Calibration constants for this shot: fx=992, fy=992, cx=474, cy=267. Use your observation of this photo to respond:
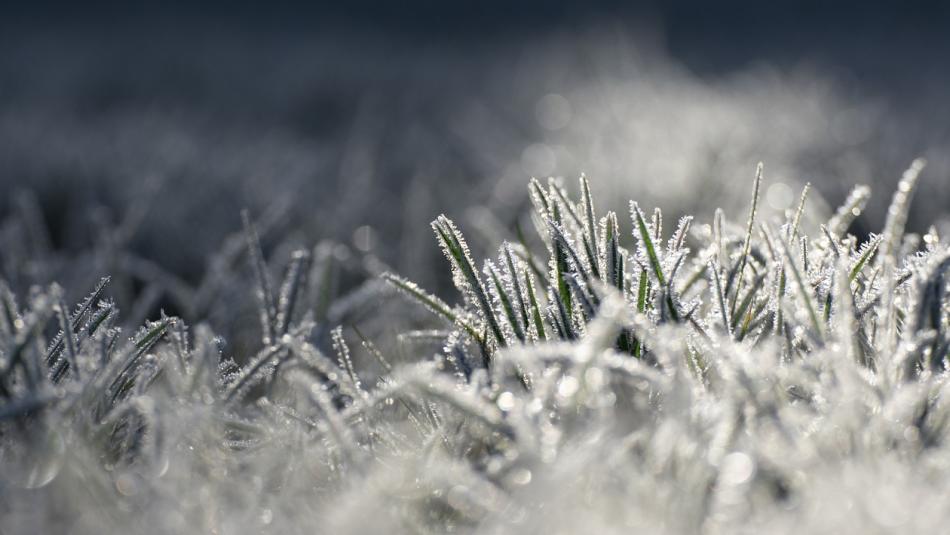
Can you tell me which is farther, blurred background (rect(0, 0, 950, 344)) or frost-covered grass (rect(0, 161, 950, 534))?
blurred background (rect(0, 0, 950, 344))

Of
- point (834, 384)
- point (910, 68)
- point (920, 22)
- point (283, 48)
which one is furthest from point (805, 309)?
point (920, 22)

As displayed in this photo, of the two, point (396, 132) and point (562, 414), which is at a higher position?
point (562, 414)

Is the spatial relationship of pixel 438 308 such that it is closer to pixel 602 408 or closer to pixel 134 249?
pixel 602 408

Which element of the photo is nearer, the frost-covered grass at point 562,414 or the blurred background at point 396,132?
the frost-covered grass at point 562,414

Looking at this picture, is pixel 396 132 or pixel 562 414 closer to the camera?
pixel 562 414
